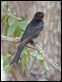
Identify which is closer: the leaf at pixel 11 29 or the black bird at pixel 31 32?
the black bird at pixel 31 32

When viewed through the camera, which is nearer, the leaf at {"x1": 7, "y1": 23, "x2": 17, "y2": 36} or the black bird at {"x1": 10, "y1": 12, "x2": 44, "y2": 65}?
the black bird at {"x1": 10, "y1": 12, "x2": 44, "y2": 65}

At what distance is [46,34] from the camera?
5250 mm

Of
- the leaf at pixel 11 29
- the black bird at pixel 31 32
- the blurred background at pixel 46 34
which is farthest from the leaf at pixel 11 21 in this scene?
the blurred background at pixel 46 34

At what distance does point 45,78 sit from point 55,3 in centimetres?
100

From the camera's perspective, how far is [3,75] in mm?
4730

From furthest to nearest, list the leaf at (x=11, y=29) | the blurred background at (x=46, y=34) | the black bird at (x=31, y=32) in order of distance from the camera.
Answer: the blurred background at (x=46, y=34) → the leaf at (x=11, y=29) → the black bird at (x=31, y=32)

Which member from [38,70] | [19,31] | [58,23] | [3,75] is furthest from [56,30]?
[19,31]

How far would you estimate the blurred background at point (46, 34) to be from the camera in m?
5.18

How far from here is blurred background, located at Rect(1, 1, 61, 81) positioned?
5.18m

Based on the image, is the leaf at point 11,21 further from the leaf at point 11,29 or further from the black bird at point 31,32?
the black bird at point 31,32

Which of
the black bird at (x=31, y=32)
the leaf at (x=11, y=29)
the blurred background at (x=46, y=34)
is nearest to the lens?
the black bird at (x=31, y=32)

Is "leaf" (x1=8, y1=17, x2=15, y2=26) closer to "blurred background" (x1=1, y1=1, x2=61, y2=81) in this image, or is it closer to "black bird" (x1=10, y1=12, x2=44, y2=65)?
"black bird" (x1=10, y1=12, x2=44, y2=65)

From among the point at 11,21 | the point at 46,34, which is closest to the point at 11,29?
the point at 11,21

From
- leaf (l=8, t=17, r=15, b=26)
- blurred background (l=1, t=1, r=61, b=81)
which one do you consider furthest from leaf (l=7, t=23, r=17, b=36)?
blurred background (l=1, t=1, r=61, b=81)
